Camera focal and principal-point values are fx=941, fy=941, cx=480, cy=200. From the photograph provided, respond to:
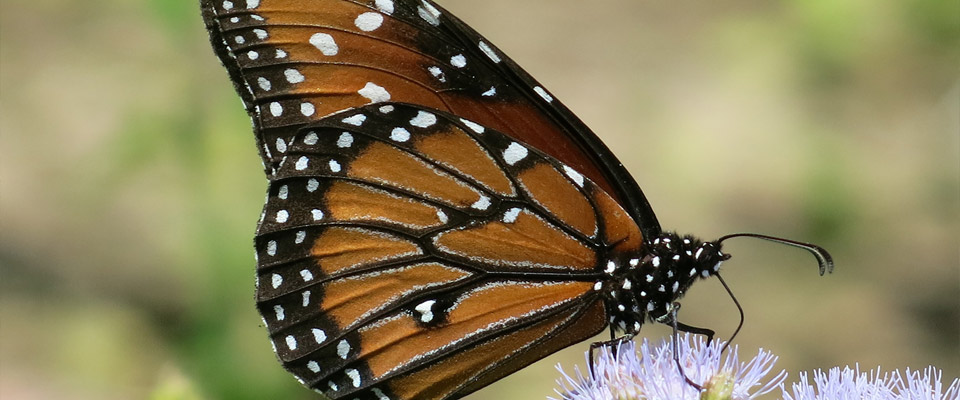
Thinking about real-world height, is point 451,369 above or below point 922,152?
below

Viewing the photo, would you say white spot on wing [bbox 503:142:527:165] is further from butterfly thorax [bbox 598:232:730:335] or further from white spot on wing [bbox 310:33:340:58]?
white spot on wing [bbox 310:33:340:58]

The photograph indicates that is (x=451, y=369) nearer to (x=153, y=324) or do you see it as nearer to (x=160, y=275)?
(x=153, y=324)

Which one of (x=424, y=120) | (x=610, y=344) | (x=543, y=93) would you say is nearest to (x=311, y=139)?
(x=424, y=120)

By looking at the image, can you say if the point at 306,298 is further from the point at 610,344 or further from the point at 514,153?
the point at 610,344

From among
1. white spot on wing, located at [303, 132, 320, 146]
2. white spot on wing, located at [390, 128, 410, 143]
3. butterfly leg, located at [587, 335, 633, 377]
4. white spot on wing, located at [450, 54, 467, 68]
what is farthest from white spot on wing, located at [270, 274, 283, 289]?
butterfly leg, located at [587, 335, 633, 377]

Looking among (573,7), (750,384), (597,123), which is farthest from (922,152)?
(750,384)

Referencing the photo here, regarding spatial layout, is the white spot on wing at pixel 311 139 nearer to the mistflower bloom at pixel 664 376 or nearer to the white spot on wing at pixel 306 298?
the white spot on wing at pixel 306 298

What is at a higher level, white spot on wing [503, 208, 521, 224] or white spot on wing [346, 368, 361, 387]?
white spot on wing [503, 208, 521, 224]
